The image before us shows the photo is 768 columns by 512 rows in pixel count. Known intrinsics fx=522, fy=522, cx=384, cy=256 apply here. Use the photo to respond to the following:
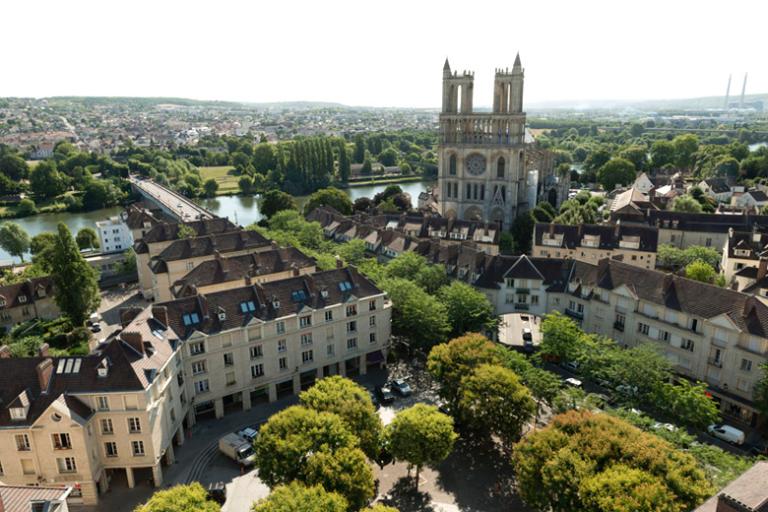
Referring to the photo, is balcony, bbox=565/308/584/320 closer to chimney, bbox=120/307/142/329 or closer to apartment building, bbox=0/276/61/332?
chimney, bbox=120/307/142/329

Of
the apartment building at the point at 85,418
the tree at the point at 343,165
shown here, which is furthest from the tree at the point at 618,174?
the apartment building at the point at 85,418

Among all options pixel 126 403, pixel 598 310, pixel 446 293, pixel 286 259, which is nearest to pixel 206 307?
pixel 126 403

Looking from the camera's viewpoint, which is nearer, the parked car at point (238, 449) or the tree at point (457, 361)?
the parked car at point (238, 449)

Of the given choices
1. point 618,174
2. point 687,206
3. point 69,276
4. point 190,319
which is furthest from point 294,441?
point 618,174

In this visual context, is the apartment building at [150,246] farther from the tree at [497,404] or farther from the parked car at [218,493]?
the tree at [497,404]

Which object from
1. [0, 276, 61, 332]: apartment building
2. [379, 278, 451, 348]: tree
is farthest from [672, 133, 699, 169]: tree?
[0, 276, 61, 332]: apartment building

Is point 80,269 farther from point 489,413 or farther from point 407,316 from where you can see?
point 489,413
